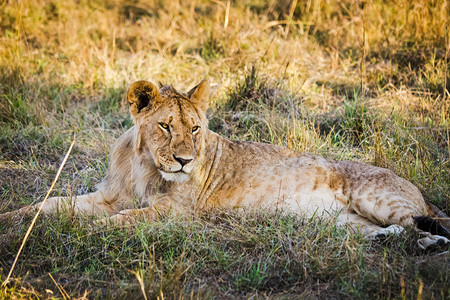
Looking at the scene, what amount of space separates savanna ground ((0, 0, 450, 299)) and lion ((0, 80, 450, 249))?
0.24 metres

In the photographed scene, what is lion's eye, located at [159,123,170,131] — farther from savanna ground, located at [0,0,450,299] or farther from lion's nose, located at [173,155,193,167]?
savanna ground, located at [0,0,450,299]

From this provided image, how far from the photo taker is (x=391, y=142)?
5.39m

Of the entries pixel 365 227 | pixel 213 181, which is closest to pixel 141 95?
pixel 213 181

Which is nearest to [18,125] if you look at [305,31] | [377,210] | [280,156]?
[280,156]

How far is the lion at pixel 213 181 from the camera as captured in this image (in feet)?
13.1

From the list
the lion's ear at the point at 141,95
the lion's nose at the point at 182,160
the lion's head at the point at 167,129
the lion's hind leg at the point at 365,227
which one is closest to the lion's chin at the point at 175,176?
the lion's head at the point at 167,129

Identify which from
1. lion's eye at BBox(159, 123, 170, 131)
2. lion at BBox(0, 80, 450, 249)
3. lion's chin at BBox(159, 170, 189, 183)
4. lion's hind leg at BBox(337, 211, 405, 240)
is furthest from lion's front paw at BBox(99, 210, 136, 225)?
lion's hind leg at BBox(337, 211, 405, 240)

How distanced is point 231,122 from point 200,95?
1969 mm

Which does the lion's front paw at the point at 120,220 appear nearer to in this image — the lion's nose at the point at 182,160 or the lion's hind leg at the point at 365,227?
the lion's nose at the point at 182,160

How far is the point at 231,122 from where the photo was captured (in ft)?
20.8

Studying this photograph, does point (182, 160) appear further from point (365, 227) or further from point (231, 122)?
point (231, 122)

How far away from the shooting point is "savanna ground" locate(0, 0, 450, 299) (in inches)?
128

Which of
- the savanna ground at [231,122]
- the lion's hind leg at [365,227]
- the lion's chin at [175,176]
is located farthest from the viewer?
the lion's chin at [175,176]

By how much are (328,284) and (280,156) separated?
5.62 feet
